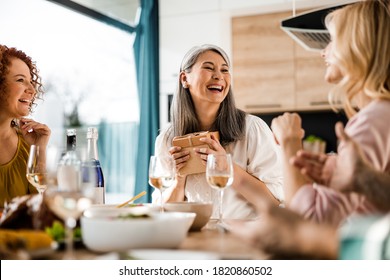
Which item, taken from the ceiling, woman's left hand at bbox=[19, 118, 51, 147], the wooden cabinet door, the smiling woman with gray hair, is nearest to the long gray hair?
the smiling woman with gray hair

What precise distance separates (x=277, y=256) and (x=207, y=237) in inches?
10.6

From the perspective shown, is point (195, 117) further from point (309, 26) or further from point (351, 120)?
point (351, 120)

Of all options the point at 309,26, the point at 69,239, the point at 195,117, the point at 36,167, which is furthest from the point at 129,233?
the point at 309,26

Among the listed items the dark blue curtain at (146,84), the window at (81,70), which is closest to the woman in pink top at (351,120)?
the window at (81,70)

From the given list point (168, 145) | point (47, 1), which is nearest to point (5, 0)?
point (47, 1)

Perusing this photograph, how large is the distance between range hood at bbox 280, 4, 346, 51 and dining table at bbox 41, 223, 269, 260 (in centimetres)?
131

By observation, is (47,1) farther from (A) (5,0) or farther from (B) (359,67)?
(B) (359,67)

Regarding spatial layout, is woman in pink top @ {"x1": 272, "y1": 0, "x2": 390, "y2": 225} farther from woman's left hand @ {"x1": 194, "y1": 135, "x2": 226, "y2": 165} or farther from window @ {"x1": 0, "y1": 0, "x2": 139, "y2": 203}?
window @ {"x1": 0, "y1": 0, "x2": 139, "y2": 203}

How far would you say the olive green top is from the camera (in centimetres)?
181

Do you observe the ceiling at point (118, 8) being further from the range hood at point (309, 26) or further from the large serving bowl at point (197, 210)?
the large serving bowl at point (197, 210)

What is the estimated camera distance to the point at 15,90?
76.6 inches

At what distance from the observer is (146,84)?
4.05 m

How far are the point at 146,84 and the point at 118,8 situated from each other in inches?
25.0
